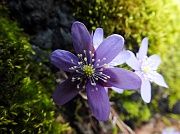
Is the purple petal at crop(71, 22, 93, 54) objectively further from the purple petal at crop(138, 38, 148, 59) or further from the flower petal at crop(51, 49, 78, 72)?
the purple petal at crop(138, 38, 148, 59)

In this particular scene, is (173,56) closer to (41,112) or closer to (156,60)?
(156,60)

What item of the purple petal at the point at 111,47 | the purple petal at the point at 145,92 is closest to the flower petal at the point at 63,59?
the purple petal at the point at 111,47

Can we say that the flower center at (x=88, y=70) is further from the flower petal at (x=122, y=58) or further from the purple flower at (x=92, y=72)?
the flower petal at (x=122, y=58)

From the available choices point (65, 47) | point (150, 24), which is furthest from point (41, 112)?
point (150, 24)

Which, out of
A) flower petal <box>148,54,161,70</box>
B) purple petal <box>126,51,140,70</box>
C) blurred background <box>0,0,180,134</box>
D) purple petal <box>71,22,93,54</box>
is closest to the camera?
purple petal <box>71,22,93,54</box>

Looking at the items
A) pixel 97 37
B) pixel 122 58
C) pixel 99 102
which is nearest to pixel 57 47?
pixel 97 37

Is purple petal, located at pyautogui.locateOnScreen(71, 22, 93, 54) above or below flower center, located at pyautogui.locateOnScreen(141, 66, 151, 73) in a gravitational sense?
above

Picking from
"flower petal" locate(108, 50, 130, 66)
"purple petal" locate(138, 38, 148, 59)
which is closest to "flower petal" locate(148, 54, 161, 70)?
"purple petal" locate(138, 38, 148, 59)
